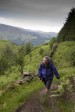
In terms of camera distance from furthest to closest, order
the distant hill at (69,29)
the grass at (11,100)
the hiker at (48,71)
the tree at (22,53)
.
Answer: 1. the distant hill at (69,29)
2. the tree at (22,53)
3. the hiker at (48,71)
4. the grass at (11,100)

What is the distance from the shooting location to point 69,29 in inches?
3711

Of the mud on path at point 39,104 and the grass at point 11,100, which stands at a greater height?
the mud on path at point 39,104

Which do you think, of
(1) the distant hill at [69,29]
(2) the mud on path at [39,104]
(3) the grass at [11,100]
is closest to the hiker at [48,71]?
(3) the grass at [11,100]

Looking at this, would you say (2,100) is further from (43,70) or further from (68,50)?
(68,50)

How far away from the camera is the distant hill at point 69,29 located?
9342cm

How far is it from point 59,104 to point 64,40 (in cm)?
8511

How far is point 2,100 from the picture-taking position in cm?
1567

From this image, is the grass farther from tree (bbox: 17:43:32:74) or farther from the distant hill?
the distant hill

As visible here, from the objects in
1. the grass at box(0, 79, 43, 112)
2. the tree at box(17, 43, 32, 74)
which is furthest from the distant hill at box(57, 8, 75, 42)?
the grass at box(0, 79, 43, 112)

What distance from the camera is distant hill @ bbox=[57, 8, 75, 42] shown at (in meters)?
93.4

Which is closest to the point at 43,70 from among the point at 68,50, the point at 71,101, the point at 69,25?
the point at 71,101

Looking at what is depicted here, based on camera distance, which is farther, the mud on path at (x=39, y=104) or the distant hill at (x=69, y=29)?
the distant hill at (x=69, y=29)

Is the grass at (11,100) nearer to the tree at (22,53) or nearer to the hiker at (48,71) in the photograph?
the hiker at (48,71)

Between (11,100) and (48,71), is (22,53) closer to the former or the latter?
(48,71)
